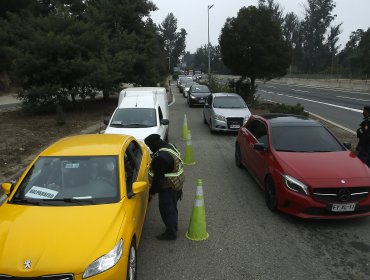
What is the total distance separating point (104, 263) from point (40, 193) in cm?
152

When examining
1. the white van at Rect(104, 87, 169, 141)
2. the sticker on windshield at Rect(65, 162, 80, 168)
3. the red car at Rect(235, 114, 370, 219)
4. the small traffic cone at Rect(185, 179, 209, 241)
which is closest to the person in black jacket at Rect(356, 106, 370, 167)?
the red car at Rect(235, 114, 370, 219)

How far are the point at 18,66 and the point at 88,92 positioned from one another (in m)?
3.75

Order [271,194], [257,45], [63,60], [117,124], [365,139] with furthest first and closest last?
[257,45] → [63,60] → [117,124] → [365,139] → [271,194]

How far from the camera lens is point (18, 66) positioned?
19.8 meters

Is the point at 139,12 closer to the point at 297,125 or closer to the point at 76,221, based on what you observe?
the point at 297,125

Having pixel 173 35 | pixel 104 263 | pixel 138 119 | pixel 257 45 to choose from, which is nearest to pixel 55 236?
pixel 104 263

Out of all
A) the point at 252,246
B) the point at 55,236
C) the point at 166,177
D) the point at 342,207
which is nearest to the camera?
the point at 55,236

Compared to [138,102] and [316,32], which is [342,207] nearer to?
[138,102]

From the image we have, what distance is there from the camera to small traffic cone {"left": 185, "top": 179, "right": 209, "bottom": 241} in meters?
5.78

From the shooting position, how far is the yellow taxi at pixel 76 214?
3686 mm

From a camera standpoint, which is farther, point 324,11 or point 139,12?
point 324,11

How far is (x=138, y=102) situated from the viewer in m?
12.8

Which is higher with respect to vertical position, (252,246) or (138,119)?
(138,119)

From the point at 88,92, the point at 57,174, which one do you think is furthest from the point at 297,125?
the point at 88,92
